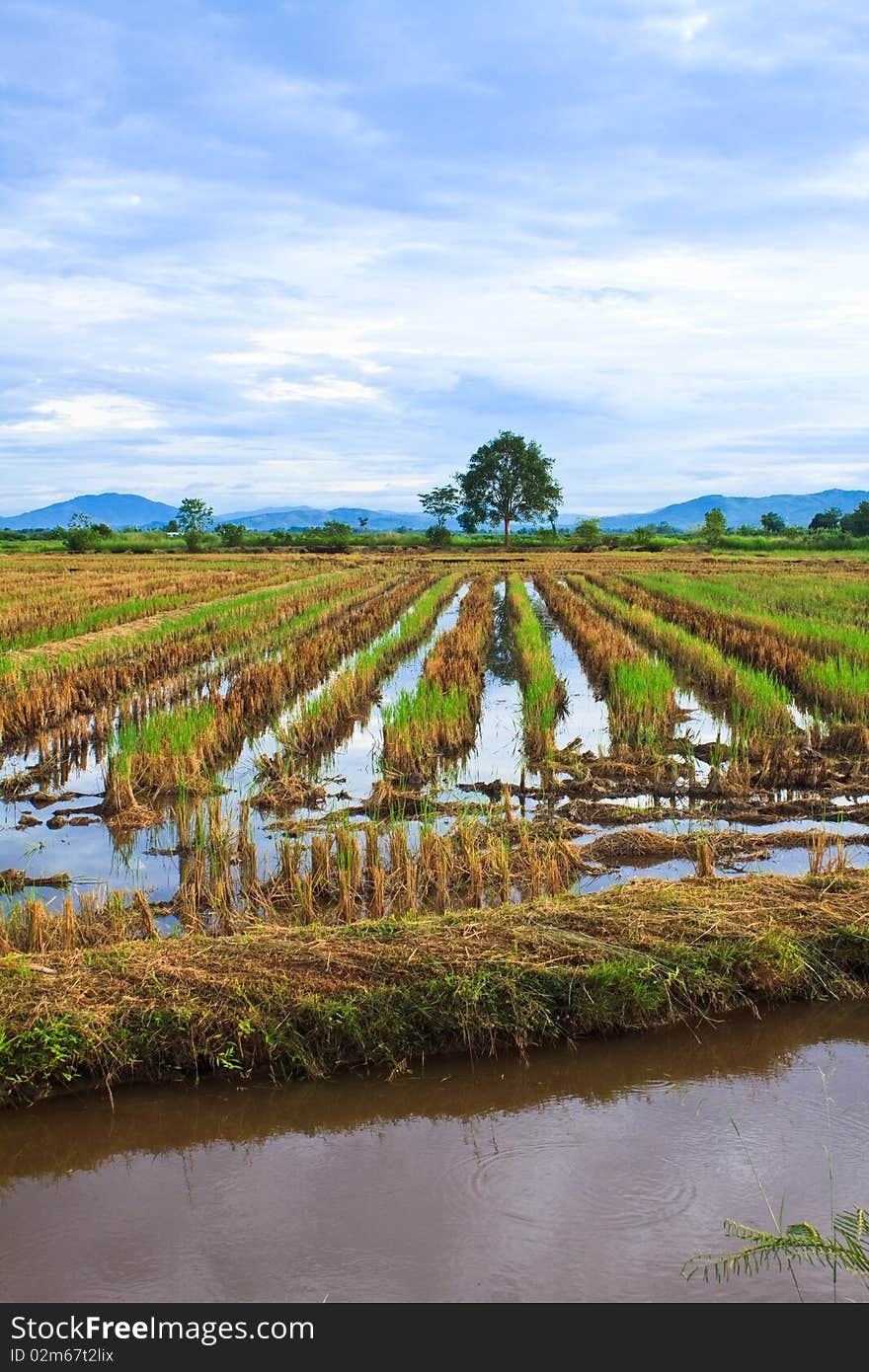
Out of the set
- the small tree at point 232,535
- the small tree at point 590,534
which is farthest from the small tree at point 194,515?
the small tree at point 590,534

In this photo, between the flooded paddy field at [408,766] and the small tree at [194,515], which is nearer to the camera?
the flooded paddy field at [408,766]

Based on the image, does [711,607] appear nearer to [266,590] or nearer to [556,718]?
[556,718]

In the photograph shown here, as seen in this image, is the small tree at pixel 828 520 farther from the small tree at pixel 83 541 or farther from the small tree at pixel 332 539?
the small tree at pixel 83 541

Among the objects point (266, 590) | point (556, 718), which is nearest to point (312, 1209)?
point (556, 718)

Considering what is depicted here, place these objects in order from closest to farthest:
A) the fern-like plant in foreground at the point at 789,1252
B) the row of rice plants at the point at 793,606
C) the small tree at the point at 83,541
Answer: the fern-like plant in foreground at the point at 789,1252 < the row of rice plants at the point at 793,606 < the small tree at the point at 83,541

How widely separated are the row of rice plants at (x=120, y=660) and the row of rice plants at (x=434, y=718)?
9.97ft

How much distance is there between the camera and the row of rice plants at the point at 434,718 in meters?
6.97

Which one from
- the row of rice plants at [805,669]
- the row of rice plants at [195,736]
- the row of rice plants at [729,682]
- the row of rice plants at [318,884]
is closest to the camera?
the row of rice plants at [318,884]

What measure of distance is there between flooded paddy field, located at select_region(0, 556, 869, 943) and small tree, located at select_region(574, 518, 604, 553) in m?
45.8

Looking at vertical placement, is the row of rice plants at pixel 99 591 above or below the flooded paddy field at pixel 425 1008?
above

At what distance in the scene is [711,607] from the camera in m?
16.5

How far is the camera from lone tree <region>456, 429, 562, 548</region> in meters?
61.3

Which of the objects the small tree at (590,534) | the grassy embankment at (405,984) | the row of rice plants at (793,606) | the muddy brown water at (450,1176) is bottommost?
the muddy brown water at (450,1176)

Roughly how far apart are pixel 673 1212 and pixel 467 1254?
0.59 m
